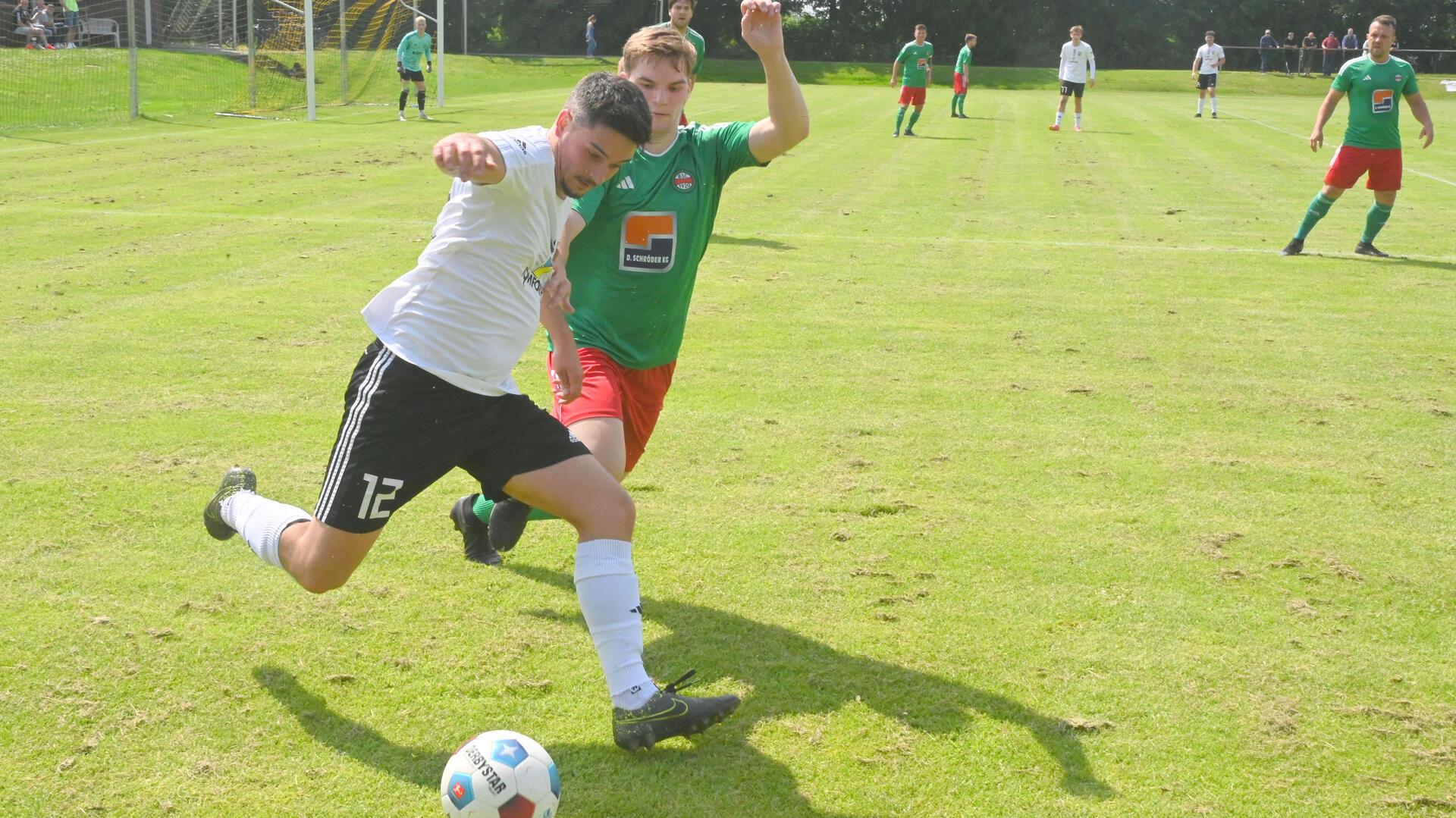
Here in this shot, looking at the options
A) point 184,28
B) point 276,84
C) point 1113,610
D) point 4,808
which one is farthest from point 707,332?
point 184,28

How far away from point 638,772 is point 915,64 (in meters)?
24.8

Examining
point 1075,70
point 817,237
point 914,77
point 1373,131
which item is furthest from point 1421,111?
point 1075,70

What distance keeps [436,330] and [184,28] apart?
35941 millimetres

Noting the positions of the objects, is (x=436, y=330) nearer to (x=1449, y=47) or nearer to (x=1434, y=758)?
(x=1434, y=758)

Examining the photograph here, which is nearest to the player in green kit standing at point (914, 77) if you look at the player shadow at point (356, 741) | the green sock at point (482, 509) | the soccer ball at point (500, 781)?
the green sock at point (482, 509)

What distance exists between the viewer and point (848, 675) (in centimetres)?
418

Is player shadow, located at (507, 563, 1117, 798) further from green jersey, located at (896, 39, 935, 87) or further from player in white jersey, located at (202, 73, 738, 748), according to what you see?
green jersey, located at (896, 39, 935, 87)

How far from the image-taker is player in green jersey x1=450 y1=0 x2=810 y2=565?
178 inches

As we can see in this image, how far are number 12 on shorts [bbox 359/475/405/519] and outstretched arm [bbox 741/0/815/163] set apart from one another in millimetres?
1874

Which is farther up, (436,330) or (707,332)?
(436,330)

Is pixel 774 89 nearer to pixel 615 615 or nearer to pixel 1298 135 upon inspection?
pixel 615 615

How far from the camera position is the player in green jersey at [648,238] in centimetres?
452

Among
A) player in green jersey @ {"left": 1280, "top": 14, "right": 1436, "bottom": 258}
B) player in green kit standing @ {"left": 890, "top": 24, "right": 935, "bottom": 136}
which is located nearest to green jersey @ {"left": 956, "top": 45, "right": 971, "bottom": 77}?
player in green kit standing @ {"left": 890, "top": 24, "right": 935, "bottom": 136}

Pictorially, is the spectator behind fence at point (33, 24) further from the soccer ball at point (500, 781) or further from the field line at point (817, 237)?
the soccer ball at point (500, 781)
